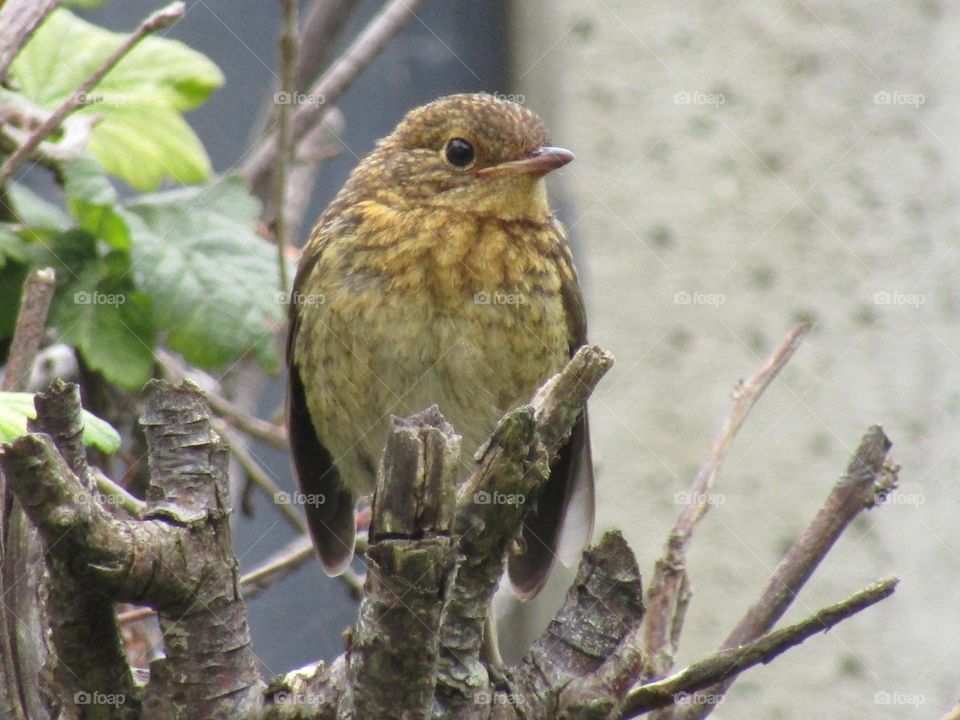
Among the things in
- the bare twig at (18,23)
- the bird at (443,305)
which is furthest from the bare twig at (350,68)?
the bare twig at (18,23)

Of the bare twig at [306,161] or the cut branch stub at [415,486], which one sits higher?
the bare twig at [306,161]

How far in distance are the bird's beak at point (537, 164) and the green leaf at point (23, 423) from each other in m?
1.31

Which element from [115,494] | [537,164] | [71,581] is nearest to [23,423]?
[71,581]

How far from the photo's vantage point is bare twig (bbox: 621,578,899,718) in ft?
5.86

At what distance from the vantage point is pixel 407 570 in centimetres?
158

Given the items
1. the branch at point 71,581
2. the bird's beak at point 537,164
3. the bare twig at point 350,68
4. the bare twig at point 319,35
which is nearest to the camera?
the branch at point 71,581

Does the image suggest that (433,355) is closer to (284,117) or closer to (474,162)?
(474,162)

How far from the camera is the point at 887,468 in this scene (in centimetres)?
231

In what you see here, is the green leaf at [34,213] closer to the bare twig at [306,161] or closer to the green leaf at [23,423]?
the green leaf at [23,423]

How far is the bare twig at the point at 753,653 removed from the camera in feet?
5.86

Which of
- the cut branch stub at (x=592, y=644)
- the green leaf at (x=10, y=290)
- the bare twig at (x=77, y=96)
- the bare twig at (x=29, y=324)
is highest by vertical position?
the bare twig at (x=77, y=96)

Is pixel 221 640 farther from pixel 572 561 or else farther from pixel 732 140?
pixel 732 140

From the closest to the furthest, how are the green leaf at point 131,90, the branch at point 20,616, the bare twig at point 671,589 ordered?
the branch at point 20,616
the bare twig at point 671,589
the green leaf at point 131,90

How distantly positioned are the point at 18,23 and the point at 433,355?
1.11 meters
